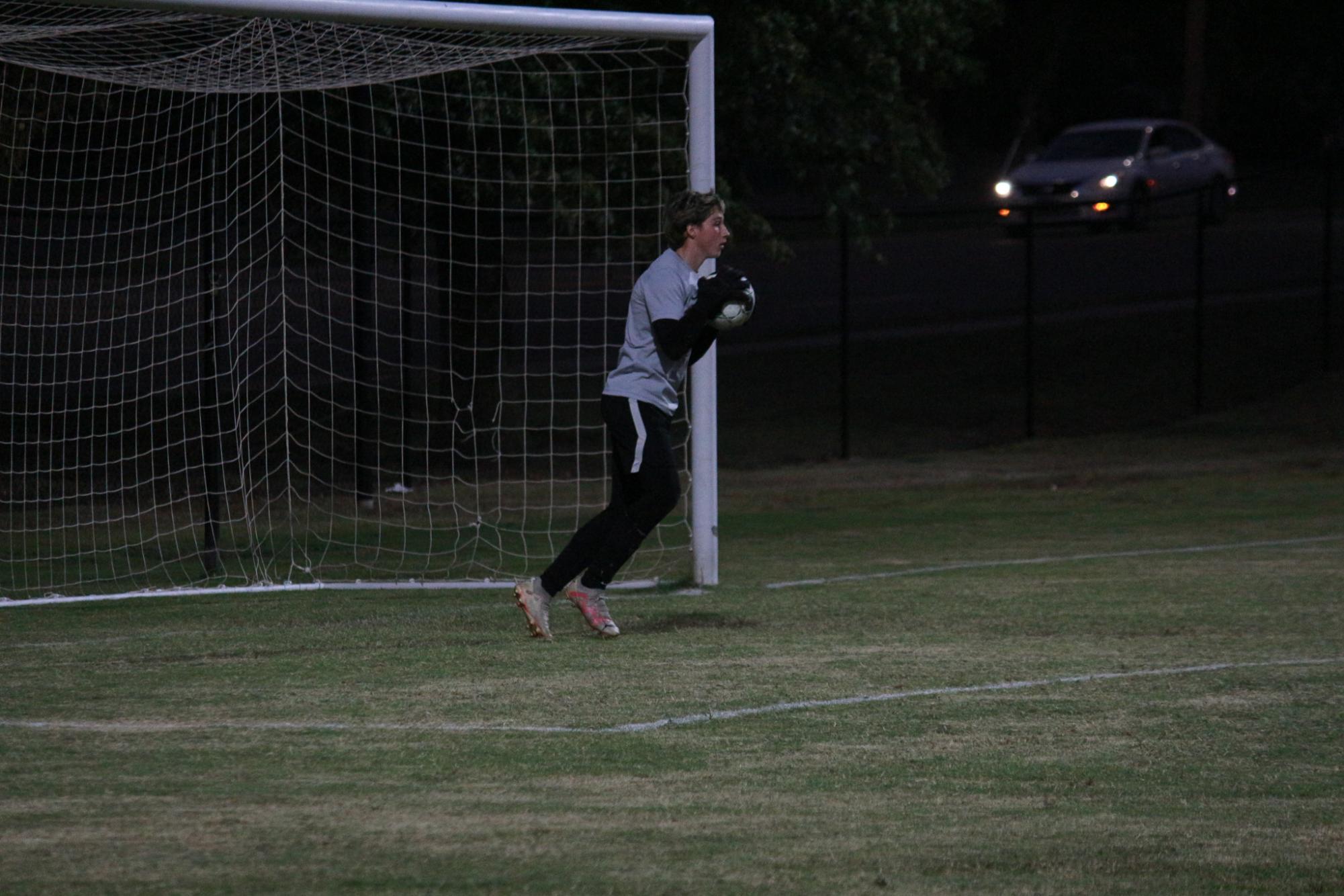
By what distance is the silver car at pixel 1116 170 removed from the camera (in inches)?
1331

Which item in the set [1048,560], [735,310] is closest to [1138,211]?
[1048,560]

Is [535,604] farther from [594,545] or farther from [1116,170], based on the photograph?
[1116,170]

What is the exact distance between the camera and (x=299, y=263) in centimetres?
1695

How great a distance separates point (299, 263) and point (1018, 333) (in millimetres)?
12250

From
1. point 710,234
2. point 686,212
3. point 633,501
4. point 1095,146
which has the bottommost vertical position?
point 633,501

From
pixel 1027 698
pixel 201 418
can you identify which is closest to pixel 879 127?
pixel 201 418

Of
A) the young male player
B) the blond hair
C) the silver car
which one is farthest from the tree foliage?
the silver car

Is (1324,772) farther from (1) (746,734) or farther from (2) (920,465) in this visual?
(2) (920,465)

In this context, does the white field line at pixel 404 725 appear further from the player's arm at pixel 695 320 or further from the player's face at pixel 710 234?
the player's face at pixel 710 234

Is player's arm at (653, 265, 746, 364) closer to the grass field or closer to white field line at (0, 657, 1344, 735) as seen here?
the grass field

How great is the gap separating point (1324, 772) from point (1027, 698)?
4.41 feet

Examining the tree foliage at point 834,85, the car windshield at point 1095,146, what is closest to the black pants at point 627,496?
the tree foliage at point 834,85

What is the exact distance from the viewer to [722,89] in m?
16.2

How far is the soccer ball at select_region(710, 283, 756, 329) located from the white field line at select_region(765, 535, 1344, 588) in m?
2.76
